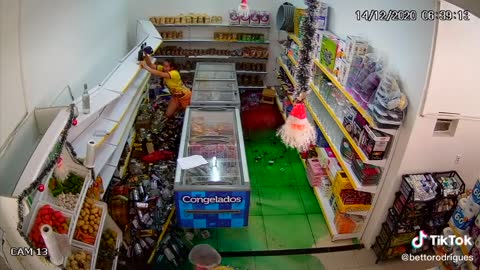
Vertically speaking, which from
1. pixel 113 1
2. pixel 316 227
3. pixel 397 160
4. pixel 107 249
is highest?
pixel 113 1

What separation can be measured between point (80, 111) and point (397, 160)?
346cm

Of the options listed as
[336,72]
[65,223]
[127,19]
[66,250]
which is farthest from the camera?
[127,19]

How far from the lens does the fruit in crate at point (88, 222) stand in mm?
3049

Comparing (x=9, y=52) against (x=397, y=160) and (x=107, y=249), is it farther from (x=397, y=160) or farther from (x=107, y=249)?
(x=397, y=160)

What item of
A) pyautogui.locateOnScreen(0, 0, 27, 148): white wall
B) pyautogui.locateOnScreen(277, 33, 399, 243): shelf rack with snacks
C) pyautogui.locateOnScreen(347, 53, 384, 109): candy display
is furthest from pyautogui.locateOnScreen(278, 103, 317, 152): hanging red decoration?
pyautogui.locateOnScreen(0, 0, 27, 148): white wall

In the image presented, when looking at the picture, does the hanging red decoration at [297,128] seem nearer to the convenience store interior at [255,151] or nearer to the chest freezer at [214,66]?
the convenience store interior at [255,151]

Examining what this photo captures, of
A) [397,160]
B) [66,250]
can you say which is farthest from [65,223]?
[397,160]

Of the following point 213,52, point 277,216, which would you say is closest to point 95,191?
point 277,216

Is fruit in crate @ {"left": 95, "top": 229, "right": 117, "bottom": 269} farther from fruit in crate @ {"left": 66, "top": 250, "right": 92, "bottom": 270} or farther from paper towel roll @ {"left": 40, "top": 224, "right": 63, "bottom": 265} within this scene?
paper towel roll @ {"left": 40, "top": 224, "right": 63, "bottom": 265}

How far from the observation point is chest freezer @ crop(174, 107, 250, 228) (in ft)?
12.7

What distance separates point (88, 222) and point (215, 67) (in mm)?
5094

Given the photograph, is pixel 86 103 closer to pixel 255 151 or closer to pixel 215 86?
pixel 215 86

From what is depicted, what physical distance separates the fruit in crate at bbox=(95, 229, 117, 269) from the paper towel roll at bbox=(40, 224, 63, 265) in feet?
4.09

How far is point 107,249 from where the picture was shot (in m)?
3.60
